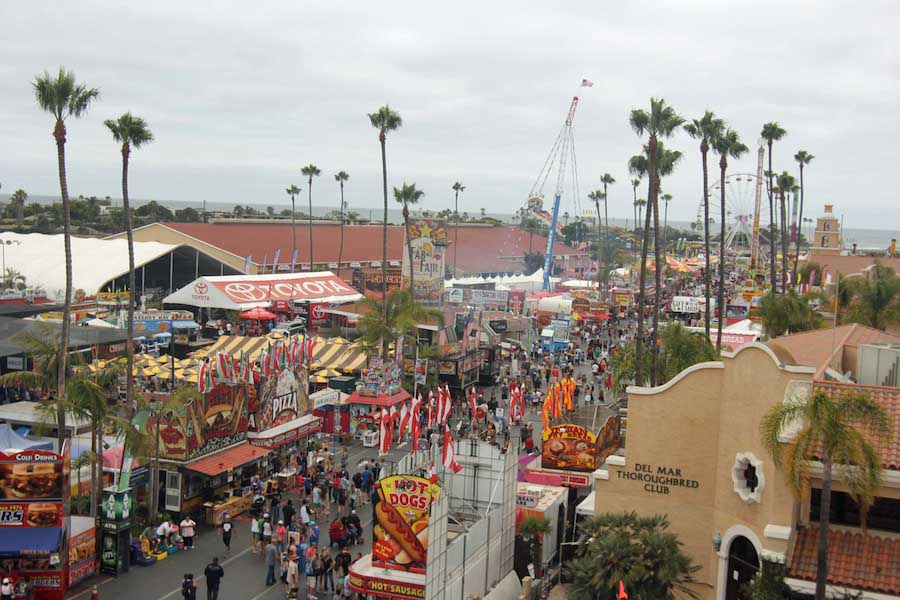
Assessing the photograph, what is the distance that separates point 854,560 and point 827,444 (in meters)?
2.58

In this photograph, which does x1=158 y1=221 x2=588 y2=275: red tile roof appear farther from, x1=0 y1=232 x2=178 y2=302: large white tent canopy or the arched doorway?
the arched doorway

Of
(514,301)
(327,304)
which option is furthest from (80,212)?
(514,301)

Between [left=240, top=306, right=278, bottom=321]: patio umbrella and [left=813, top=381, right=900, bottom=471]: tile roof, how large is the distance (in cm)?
4253

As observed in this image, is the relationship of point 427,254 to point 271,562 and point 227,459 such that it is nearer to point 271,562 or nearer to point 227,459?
point 227,459

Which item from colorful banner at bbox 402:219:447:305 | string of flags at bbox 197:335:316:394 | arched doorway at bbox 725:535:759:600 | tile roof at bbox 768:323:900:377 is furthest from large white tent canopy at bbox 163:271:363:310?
arched doorway at bbox 725:535:759:600

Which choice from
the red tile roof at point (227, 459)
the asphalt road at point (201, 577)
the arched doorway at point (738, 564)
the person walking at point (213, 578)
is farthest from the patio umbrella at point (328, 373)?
the arched doorway at point (738, 564)

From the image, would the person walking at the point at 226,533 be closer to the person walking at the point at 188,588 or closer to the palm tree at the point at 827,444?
the person walking at the point at 188,588

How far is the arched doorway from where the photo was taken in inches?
584

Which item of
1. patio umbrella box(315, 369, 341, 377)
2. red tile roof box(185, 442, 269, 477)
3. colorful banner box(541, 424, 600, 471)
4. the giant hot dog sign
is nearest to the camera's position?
the giant hot dog sign

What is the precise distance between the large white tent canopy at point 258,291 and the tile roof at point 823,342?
127 feet

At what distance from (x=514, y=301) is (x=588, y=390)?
522 inches

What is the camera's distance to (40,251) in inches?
2943

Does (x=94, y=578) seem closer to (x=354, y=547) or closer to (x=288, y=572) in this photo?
(x=288, y=572)

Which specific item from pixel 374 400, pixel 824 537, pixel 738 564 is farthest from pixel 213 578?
pixel 374 400
